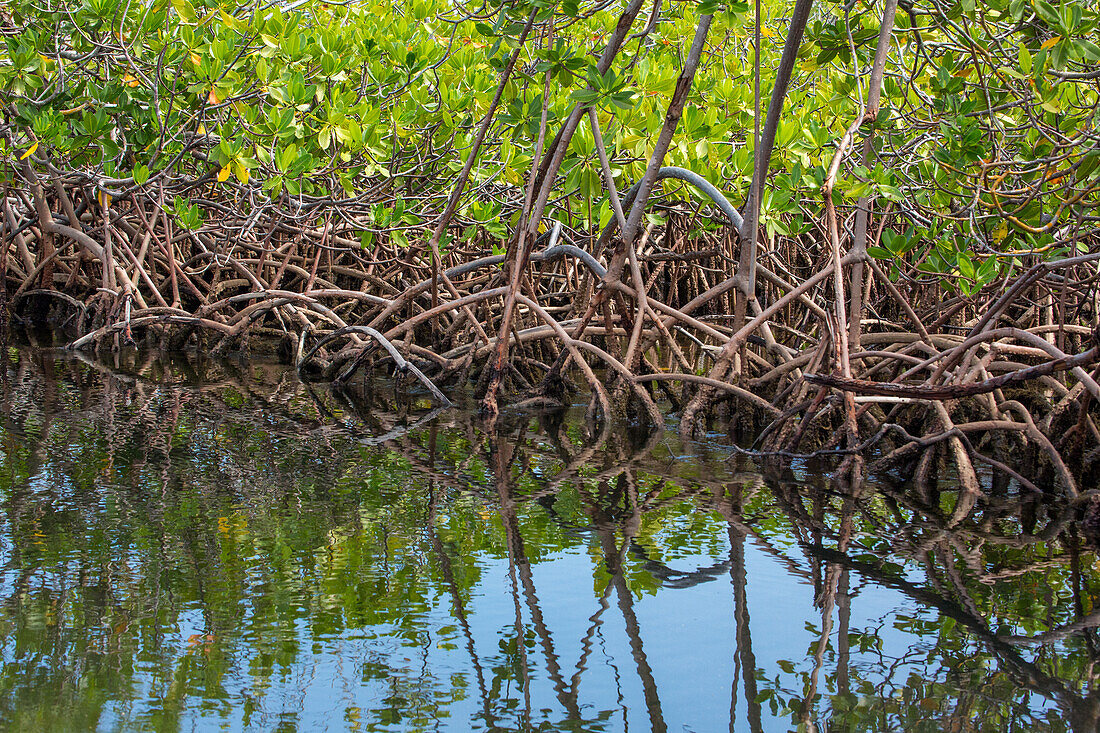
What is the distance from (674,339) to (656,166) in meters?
1.45

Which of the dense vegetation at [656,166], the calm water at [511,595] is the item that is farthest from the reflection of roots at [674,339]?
the calm water at [511,595]

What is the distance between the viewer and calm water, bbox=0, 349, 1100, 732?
1942 millimetres

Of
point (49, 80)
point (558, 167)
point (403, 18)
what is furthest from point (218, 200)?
point (558, 167)

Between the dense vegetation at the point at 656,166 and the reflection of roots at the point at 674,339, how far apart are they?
0.02 meters

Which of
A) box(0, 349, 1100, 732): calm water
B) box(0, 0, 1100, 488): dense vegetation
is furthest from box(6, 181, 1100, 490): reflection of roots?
box(0, 349, 1100, 732): calm water

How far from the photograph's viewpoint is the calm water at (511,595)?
194 centimetres

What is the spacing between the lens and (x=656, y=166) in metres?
3.97

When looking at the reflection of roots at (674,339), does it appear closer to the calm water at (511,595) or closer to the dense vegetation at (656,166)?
the dense vegetation at (656,166)

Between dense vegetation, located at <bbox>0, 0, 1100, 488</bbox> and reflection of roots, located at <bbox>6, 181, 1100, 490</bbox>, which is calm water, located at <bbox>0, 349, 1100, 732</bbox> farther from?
dense vegetation, located at <bbox>0, 0, 1100, 488</bbox>

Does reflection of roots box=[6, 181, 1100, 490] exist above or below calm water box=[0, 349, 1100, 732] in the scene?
above

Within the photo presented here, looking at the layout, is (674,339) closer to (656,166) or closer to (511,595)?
(656,166)

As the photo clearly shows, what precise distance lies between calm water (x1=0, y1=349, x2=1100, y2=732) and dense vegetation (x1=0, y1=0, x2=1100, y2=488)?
51 centimetres

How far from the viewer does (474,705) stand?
6.38 feet

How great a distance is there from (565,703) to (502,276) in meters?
4.20
